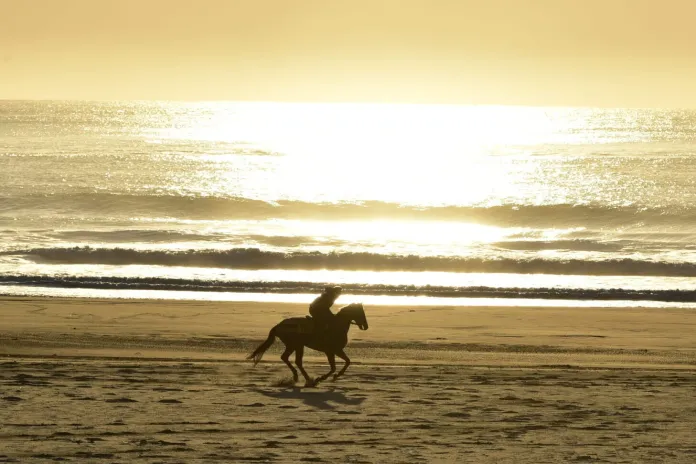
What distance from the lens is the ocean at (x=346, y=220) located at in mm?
23812

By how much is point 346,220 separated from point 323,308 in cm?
3223

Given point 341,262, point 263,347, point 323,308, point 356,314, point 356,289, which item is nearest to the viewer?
point 356,314

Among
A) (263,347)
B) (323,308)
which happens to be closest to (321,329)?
(323,308)

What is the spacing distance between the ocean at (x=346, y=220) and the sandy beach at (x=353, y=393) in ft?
17.2

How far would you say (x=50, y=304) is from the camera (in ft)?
61.3

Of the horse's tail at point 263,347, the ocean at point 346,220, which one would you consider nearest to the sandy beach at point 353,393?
the horse's tail at point 263,347

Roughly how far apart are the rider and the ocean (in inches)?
386

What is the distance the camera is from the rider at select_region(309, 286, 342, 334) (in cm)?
1159

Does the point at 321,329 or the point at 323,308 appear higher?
the point at 323,308

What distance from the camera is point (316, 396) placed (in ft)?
36.0

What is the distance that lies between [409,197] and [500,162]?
28027mm

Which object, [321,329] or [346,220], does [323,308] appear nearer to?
[321,329]

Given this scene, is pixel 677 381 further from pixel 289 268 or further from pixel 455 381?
pixel 289 268

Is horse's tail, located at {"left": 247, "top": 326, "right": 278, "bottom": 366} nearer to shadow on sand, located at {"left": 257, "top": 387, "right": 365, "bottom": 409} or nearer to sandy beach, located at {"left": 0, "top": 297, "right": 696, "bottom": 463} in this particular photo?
sandy beach, located at {"left": 0, "top": 297, "right": 696, "bottom": 463}
